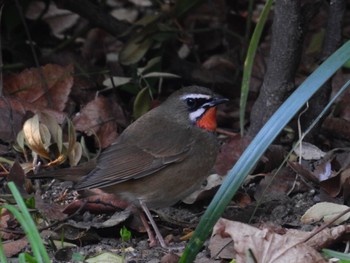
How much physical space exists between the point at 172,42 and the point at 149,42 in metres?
0.52

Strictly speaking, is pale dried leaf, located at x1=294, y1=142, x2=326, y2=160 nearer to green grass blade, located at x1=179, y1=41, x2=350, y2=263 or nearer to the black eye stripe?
the black eye stripe

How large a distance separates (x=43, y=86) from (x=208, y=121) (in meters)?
1.63

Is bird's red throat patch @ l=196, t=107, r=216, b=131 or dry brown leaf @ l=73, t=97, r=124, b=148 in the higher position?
bird's red throat patch @ l=196, t=107, r=216, b=131

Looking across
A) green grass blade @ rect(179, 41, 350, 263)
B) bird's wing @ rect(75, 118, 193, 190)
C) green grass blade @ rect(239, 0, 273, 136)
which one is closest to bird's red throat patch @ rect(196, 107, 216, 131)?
bird's wing @ rect(75, 118, 193, 190)

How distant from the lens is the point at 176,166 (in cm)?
543

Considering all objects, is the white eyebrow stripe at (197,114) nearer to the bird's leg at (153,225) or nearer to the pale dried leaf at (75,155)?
the bird's leg at (153,225)

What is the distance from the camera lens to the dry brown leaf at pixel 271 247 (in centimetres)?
402

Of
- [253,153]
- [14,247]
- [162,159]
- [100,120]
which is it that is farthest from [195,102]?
[253,153]

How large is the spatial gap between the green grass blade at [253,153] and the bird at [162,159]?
140 centimetres

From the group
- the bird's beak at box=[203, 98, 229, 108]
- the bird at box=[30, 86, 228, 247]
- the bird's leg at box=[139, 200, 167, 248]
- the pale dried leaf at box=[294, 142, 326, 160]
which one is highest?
the bird's beak at box=[203, 98, 229, 108]

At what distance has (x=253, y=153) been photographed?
374 cm

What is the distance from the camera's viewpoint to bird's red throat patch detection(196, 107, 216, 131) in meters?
5.68

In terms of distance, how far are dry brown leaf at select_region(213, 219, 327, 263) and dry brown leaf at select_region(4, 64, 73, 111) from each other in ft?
9.34

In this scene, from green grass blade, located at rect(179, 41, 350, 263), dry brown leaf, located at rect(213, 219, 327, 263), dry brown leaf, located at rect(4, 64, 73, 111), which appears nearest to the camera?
green grass blade, located at rect(179, 41, 350, 263)
